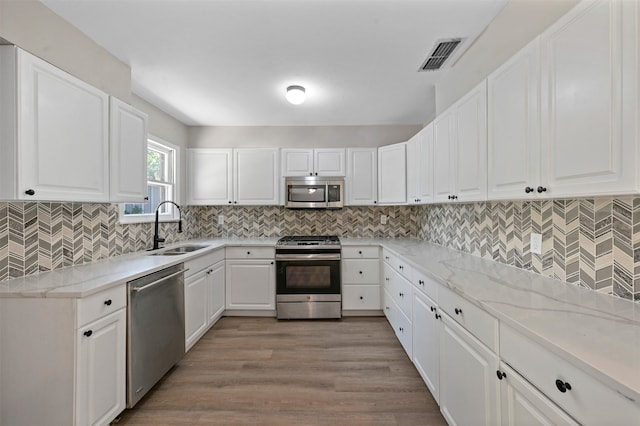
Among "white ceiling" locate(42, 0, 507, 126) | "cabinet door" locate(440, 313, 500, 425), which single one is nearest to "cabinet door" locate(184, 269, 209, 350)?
"white ceiling" locate(42, 0, 507, 126)

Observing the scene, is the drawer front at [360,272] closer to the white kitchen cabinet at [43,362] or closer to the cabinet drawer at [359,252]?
the cabinet drawer at [359,252]

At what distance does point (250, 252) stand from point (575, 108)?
316cm

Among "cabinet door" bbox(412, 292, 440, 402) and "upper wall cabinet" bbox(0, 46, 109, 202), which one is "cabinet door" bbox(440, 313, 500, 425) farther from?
"upper wall cabinet" bbox(0, 46, 109, 202)

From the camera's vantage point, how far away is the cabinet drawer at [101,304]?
1462 mm

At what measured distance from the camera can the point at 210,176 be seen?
3.83m

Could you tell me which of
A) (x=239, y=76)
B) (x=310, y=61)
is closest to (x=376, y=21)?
(x=310, y=61)

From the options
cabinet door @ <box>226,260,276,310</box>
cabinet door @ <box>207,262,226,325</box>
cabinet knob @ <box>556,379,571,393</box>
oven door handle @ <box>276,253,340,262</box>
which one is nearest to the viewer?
cabinet knob @ <box>556,379,571,393</box>

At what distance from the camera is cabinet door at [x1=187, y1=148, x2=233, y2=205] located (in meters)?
3.81

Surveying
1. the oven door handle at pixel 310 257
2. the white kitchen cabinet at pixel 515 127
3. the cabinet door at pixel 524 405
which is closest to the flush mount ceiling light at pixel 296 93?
the white kitchen cabinet at pixel 515 127

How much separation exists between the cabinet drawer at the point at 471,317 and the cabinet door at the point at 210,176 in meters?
3.03

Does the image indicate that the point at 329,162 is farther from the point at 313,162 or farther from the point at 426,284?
the point at 426,284

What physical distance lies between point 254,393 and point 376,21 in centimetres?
272

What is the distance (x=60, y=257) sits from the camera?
1.95 meters

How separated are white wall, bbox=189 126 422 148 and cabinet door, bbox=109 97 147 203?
159 cm
